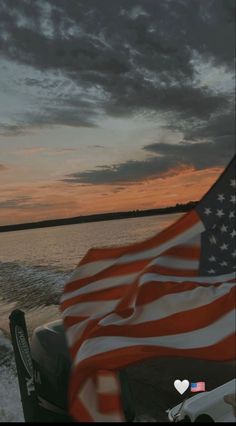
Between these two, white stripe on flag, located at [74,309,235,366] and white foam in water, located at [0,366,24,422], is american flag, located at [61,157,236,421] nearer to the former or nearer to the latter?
white stripe on flag, located at [74,309,235,366]

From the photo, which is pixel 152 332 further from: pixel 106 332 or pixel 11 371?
pixel 11 371

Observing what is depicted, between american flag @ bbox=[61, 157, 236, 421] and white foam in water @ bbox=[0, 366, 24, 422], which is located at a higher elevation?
american flag @ bbox=[61, 157, 236, 421]

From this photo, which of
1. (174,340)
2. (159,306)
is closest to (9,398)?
(159,306)

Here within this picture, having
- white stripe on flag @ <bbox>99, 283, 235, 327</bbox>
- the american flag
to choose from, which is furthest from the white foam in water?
white stripe on flag @ <bbox>99, 283, 235, 327</bbox>

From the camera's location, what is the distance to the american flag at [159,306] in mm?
3748

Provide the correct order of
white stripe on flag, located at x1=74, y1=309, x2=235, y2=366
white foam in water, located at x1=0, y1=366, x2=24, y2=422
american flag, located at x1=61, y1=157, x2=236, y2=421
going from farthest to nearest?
white foam in water, located at x1=0, y1=366, x2=24, y2=422 < american flag, located at x1=61, y1=157, x2=236, y2=421 < white stripe on flag, located at x1=74, y1=309, x2=235, y2=366

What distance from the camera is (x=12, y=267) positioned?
33875 mm

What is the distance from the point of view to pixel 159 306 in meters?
3.95

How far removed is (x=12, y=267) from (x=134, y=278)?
30740 millimetres

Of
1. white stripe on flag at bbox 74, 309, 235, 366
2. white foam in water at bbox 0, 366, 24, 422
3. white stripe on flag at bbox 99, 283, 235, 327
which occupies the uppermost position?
white stripe on flag at bbox 99, 283, 235, 327

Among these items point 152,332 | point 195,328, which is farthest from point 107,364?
point 195,328

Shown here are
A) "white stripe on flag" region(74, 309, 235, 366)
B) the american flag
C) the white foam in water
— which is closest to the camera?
"white stripe on flag" region(74, 309, 235, 366)

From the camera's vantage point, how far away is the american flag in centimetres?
375

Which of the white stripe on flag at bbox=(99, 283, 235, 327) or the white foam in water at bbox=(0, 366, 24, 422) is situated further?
the white foam in water at bbox=(0, 366, 24, 422)
